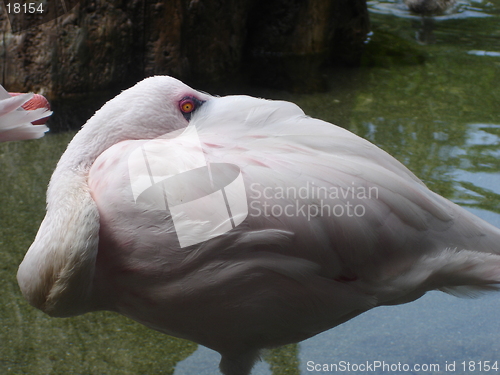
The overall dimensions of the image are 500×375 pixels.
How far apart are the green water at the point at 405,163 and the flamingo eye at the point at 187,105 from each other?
3.00 feet

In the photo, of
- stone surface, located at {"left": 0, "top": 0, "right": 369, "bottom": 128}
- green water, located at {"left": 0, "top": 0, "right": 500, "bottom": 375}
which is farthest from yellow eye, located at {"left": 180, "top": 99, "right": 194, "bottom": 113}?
stone surface, located at {"left": 0, "top": 0, "right": 369, "bottom": 128}

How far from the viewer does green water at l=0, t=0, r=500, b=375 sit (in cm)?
201

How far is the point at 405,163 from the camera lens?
10.5 feet

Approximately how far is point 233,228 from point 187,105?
1.40 ft

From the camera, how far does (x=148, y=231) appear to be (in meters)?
1.33

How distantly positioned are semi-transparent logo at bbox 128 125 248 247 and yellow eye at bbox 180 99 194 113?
9.0 inches

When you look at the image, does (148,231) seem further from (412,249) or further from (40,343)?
(40,343)

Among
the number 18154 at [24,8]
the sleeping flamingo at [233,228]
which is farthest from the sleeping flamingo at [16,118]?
the number 18154 at [24,8]

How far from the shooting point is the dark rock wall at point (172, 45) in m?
3.80

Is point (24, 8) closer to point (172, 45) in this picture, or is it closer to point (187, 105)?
point (172, 45)

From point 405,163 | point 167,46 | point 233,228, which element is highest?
point 233,228

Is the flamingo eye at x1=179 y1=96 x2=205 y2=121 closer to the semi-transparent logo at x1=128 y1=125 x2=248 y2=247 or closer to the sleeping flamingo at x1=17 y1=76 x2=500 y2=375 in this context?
the sleeping flamingo at x1=17 y1=76 x2=500 y2=375

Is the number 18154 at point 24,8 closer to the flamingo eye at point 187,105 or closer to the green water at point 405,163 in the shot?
the green water at point 405,163

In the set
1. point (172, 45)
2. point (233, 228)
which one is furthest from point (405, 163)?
point (233, 228)
